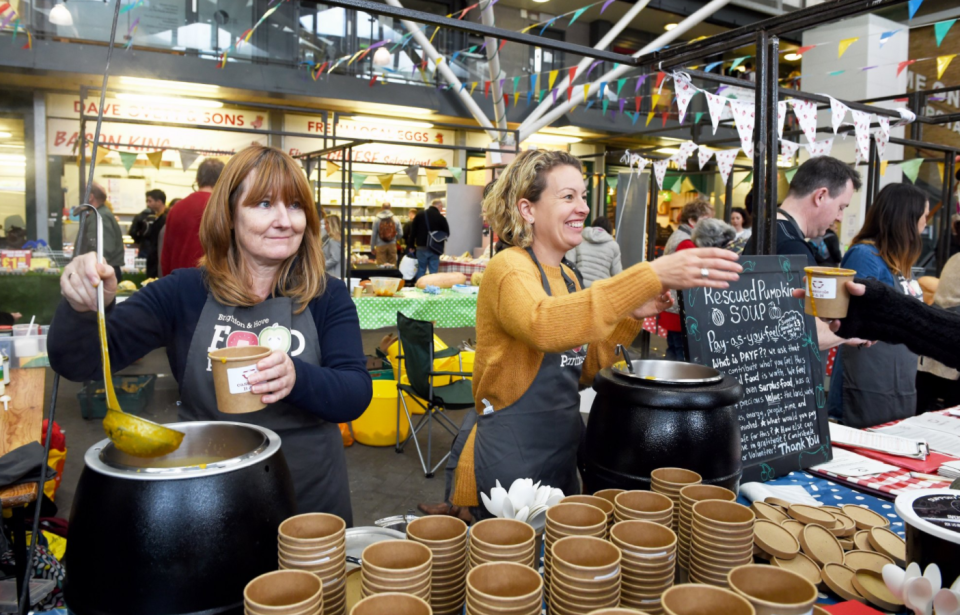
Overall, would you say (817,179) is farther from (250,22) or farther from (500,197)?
(250,22)

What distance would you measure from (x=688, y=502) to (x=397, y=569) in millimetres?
603

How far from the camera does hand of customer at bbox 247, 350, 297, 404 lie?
50.3 inches

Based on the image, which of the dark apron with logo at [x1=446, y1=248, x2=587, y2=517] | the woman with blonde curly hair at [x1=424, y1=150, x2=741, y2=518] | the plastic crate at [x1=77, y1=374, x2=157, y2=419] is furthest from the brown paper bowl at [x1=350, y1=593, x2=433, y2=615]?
the plastic crate at [x1=77, y1=374, x2=157, y2=419]

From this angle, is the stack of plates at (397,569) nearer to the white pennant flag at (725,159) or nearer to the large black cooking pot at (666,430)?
the large black cooking pot at (666,430)

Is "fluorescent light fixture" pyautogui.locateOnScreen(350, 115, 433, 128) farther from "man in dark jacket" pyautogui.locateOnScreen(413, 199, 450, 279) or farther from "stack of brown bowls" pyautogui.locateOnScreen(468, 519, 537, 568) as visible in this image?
"stack of brown bowls" pyautogui.locateOnScreen(468, 519, 537, 568)

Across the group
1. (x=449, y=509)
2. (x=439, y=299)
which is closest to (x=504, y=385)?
(x=449, y=509)

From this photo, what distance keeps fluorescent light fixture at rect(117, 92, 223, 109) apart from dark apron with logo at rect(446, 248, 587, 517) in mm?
11817

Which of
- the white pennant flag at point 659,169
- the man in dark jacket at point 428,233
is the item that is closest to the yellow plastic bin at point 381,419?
the white pennant flag at point 659,169

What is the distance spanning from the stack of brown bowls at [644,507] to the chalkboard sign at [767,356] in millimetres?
836

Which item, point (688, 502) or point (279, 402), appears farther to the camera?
point (279, 402)

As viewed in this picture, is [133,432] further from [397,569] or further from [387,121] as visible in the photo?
[387,121]

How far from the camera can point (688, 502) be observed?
1.25 meters

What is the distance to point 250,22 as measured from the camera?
11.8 meters

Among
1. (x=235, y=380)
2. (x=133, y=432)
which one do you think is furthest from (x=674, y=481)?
(x=133, y=432)
